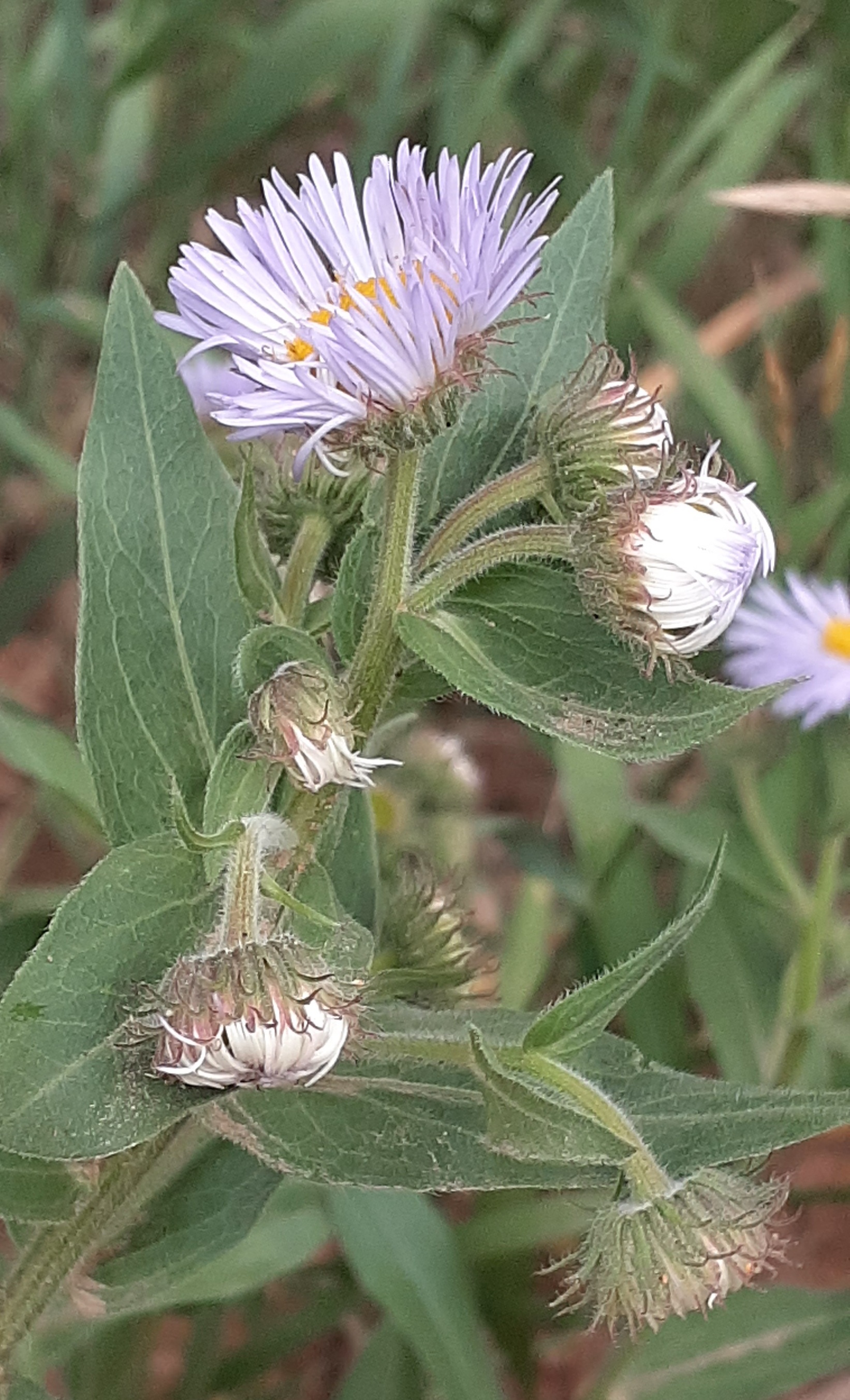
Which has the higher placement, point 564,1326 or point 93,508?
point 93,508

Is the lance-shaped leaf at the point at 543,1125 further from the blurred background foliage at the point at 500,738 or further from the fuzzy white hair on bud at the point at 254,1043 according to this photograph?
the blurred background foliage at the point at 500,738

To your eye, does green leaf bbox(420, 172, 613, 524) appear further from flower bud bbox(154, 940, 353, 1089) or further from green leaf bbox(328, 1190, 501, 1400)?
green leaf bbox(328, 1190, 501, 1400)

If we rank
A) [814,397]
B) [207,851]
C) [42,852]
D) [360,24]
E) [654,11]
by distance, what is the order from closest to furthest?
[207,851]
[360,24]
[654,11]
[42,852]
[814,397]

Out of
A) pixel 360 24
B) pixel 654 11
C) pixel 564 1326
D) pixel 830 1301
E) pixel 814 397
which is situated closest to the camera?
pixel 830 1301

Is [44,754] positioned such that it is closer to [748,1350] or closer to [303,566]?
[303,566]

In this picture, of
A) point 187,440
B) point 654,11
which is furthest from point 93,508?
point 654,11

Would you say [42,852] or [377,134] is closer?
[377,134]

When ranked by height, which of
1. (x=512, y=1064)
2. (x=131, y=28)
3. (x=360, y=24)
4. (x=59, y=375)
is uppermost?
(x=131, y=28)

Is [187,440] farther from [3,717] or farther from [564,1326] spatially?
[564,1326]
